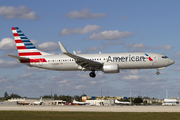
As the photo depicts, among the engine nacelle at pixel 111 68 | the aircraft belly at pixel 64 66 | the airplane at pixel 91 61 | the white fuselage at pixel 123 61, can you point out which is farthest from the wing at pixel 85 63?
the aircraft belly at pixel 64 66

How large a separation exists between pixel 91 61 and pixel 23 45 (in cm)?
1789

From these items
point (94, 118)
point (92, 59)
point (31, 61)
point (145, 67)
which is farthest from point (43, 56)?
point (94, 118)

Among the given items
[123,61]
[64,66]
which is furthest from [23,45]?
[123,61]

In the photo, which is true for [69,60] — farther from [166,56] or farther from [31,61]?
[166,56]

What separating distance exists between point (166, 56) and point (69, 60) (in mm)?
19199

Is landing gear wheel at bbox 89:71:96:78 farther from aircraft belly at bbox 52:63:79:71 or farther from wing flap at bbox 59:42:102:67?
aircraft belly at bbox 52:63:79:71

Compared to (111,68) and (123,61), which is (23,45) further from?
(123,61)

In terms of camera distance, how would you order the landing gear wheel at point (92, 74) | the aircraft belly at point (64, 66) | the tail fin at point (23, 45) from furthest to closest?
the tail fin at point (23, 45)
the landing gear wheel at point (92, 74)
the aircraft belly at point (64, 66)

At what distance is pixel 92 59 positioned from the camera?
56.4 m

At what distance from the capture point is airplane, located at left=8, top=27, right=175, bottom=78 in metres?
54.1

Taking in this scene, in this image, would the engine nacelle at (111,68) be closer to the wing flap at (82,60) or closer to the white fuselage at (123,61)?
the white fuselage at (123,61)

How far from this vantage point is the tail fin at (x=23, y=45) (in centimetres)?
6119

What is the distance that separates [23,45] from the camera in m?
63.2

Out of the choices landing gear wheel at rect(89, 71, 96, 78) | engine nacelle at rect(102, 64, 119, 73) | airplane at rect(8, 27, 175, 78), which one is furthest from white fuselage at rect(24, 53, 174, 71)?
landing gear wheel at rect(89, 71, 96, 78)
